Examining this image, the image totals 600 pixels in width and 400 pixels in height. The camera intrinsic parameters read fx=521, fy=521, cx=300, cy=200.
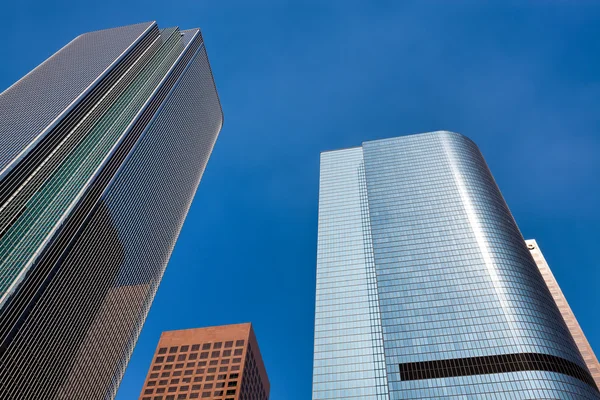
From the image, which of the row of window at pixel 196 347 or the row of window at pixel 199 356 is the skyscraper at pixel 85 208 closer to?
the row of window at pixel 199 356

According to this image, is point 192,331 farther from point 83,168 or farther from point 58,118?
point 58,118

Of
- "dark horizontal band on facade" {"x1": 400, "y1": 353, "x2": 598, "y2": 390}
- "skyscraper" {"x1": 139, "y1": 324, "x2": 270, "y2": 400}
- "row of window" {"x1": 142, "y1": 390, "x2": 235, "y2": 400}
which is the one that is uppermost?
"skyscraper" {"x1": 139, "y1": 324, "x2": 270, "y2": 400}

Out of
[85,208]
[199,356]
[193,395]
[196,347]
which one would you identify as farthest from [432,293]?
[85,208]

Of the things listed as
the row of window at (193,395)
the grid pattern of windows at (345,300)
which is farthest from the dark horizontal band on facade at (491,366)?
the row of window at (193,395)

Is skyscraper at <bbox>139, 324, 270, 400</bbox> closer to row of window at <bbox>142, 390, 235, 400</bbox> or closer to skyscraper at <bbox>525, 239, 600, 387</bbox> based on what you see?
row of window at <bbox>142, 390, 235, 400</bbox>

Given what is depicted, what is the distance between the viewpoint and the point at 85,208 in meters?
121

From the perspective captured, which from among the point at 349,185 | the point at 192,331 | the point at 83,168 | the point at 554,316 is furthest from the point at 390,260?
the point at 83,168

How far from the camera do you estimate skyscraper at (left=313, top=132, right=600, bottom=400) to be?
10556 cm

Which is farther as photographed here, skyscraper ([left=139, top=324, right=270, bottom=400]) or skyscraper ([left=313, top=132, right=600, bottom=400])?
skyscraper ([left=139, top=324, right=270, bottom=400])

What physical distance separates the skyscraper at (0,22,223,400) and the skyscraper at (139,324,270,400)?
43.0ft

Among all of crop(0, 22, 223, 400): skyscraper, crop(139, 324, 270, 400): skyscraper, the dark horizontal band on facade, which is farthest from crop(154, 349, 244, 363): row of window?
the dark horizontal band on facade

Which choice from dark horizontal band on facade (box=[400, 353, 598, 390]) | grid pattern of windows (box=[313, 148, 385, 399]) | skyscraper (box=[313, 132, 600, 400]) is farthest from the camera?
grid pattern of windows (box=[313, 148, 385, 399])

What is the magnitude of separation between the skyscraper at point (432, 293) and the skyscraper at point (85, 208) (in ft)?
170

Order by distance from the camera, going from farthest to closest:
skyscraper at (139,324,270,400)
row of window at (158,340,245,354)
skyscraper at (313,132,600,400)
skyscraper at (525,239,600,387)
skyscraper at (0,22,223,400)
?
skyscraper at (525,239,600,387) < row of window at (158,340,245,354) < skyscraper at (139,324,270,400) < skyscraper at (313,132,600,400) < skyscraper at (0,22,223,400)
